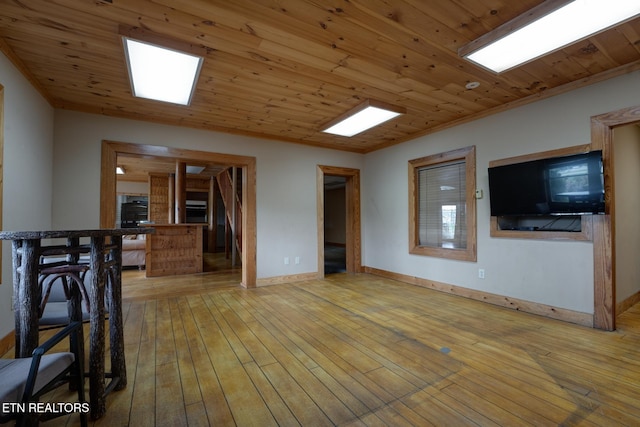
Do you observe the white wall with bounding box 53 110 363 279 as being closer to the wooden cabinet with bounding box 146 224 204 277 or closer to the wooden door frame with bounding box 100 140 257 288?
the wooden door frame with bounding box 100 140 257 288

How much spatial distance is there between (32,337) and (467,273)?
4405 millimetres

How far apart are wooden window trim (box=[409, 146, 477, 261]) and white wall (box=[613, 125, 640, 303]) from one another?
56.2 inches

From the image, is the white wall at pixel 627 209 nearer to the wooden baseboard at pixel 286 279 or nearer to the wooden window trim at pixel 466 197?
the wooden window trim at pixel 466 197

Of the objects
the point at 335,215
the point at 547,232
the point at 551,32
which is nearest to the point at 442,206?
the point at 547,232

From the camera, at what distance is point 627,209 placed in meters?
3.47

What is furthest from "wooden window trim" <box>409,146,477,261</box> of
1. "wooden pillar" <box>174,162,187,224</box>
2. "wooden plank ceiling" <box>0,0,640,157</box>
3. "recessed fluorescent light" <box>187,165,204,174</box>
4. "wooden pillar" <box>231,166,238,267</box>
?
"recessed fluorescent light" <box>187,165,204,174</box>

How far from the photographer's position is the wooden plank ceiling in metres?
1.92

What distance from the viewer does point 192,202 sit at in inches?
413

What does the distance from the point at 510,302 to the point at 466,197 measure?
148cm

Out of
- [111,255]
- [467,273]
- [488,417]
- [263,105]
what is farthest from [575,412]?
[263,105]

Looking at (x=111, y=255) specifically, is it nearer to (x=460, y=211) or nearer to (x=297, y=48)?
(x=297, y=48)

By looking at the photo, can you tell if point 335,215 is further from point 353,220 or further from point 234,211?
point 353,220

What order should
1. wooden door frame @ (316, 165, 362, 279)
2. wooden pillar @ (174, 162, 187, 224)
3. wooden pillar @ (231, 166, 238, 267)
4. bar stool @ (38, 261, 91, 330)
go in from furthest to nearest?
1. wooden pillar @ (174, 162, 187, 224)
2. wooden pillar @ (231, 166, 238, 267)
3. wooden door frame @ (316, 165, 362, 279)
4. bar stool @ (38, 261, 91, 330)

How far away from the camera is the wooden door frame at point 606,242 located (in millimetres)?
2727
